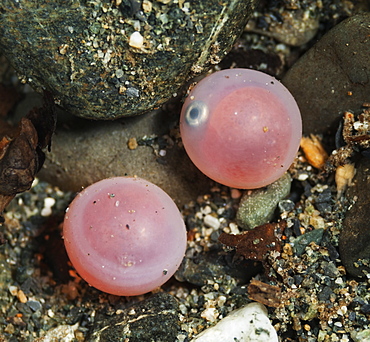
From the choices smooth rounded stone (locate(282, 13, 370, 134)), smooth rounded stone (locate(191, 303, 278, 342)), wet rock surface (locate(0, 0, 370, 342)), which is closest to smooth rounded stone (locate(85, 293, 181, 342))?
wet rock surface (locate(0, 0, 370, 342))

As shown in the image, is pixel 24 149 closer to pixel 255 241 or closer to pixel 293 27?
pixel 255 241

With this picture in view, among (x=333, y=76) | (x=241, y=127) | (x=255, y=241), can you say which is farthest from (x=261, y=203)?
(x=333, y=76)

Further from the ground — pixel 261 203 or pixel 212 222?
pixel 261 203

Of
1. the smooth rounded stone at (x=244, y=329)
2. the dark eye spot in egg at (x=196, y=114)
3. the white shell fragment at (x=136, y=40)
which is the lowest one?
the smooth rounded stone at (x=244, y=329)

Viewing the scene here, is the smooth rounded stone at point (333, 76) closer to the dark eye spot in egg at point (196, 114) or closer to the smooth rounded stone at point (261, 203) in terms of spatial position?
the smooth rounded stone at point (261, 203)

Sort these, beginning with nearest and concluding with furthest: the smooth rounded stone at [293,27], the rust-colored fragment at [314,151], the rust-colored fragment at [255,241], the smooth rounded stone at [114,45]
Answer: the smooth rounded stone at [114,45], the rust-colored fragment at [255,241], the rust-colored fragment at [314,151], the smooth rounded stone at [293,27]

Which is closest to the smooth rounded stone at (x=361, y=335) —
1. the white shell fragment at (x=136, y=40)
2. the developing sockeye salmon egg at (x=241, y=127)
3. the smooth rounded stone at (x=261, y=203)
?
the smooth rounded stone at (x=261, y=203)

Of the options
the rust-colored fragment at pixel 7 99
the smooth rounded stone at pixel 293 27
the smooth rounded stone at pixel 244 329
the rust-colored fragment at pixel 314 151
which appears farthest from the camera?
the rust-colored fragment at pixel 7 99
